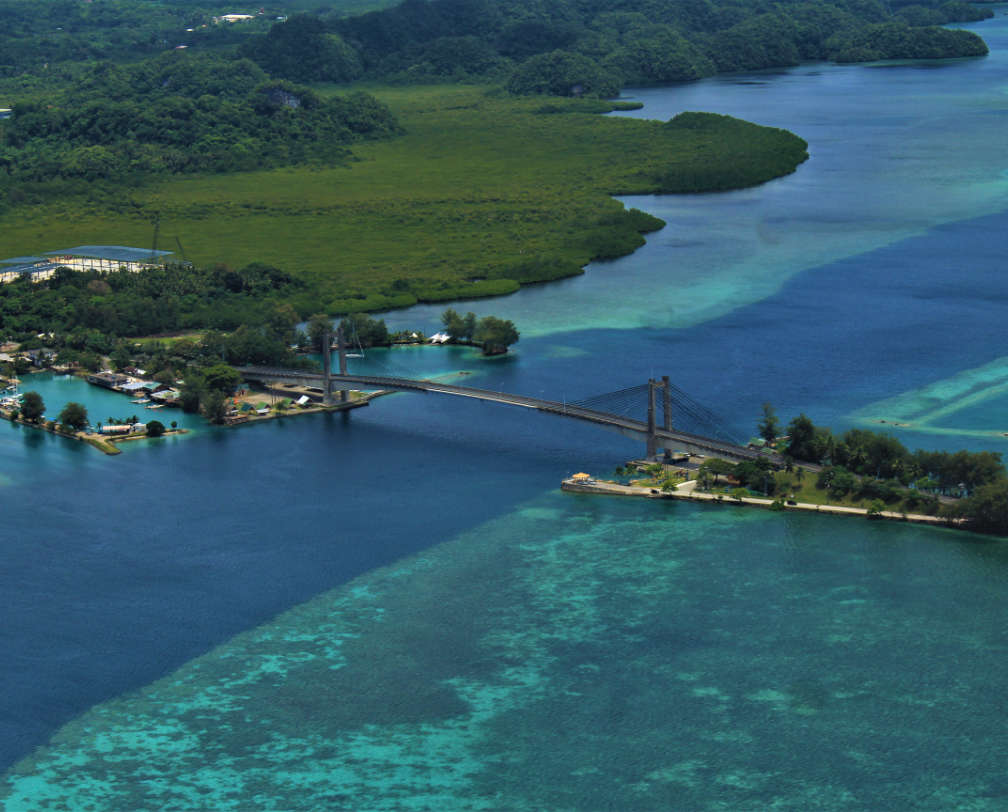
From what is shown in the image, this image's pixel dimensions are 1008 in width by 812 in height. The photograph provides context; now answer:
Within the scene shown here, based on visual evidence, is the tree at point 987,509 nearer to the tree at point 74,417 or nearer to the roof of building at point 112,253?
the tree at point 74,417

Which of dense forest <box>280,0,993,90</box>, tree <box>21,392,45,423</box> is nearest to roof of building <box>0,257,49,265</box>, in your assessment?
tree <box>21,392,45,423</box>

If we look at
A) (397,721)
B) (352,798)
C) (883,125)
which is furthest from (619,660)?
(883,125)

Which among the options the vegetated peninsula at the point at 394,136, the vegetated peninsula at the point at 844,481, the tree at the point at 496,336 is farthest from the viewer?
the vegetated peninsula at the point at 394,136

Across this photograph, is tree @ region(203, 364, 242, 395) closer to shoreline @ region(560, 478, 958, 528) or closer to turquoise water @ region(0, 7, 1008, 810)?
turquoise water @ region(0, 7, 1008, 810)

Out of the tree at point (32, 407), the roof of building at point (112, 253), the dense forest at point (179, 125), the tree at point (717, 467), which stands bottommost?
the tree at point (717, 467)

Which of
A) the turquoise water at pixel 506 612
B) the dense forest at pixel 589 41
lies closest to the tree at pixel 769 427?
the turquoise water at pixel 506 612

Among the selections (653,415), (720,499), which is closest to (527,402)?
(653,415)

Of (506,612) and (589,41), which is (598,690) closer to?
A: (506,612)
